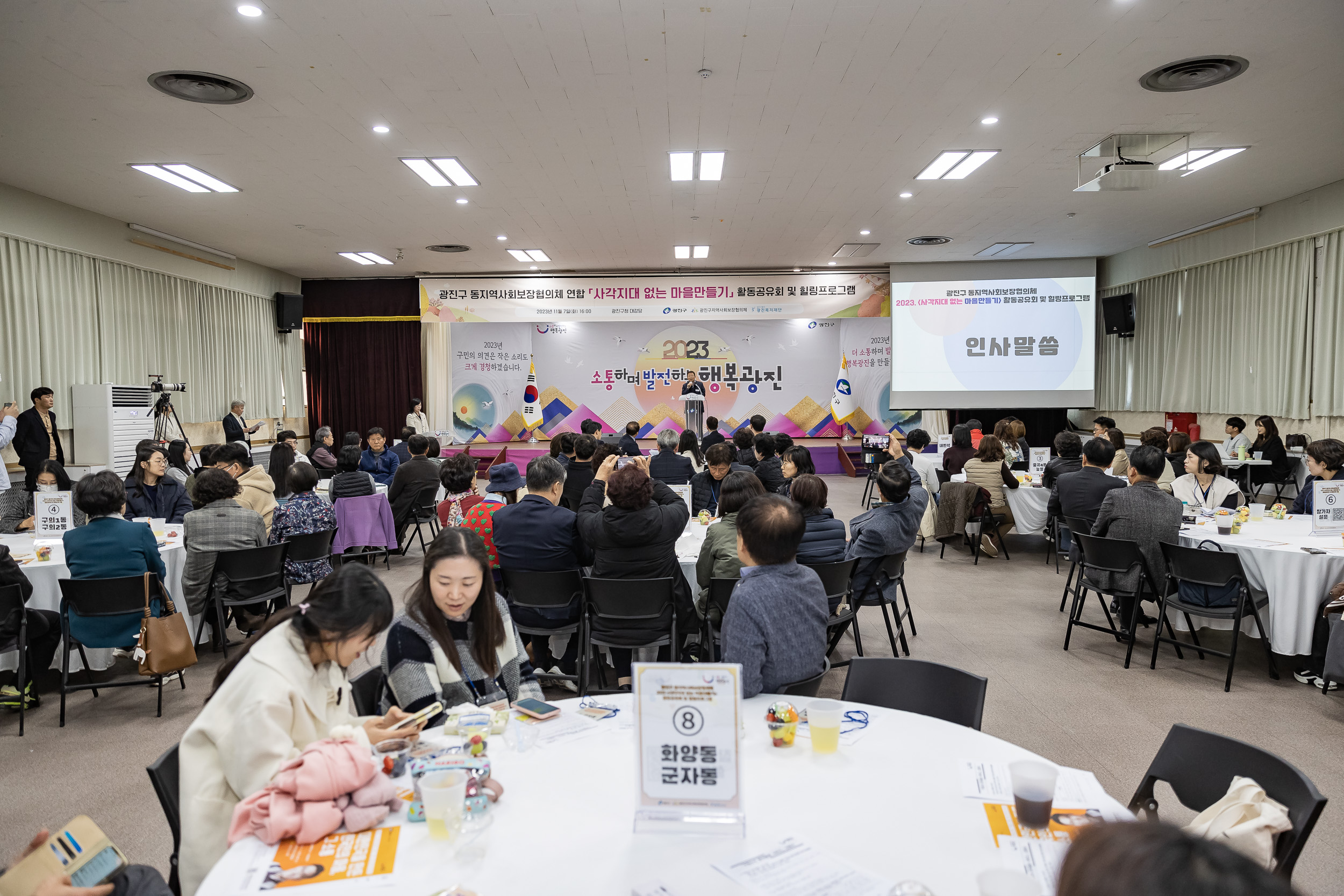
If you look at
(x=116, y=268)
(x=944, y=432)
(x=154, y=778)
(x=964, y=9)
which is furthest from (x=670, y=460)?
(x=944, y=432)

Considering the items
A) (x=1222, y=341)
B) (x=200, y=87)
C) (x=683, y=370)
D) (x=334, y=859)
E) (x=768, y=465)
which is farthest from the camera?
(x=683, y=370)

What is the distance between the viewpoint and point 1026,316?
12.2 metres

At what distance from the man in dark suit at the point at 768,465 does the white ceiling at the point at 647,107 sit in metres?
2.55

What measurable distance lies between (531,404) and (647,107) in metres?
8.80

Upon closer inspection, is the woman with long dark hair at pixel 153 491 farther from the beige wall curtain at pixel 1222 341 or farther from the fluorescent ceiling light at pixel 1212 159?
the beige wall curtain at pixel 1222 341

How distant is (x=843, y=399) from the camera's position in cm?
1436

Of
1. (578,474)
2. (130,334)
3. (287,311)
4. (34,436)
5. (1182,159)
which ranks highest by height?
(1182,159)

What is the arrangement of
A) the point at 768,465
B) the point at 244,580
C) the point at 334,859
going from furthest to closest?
the point at 768,465 < the point at 244,580 < the point at 334,859

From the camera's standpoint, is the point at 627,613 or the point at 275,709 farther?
the point at 627,613

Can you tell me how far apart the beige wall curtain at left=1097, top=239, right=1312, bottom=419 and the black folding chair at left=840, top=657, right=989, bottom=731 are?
31.2 feet

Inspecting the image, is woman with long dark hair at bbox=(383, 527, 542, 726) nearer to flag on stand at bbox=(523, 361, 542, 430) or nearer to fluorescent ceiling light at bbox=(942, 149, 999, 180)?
fluorescent ceiling light at bbox=(942, 149, 999, 180)

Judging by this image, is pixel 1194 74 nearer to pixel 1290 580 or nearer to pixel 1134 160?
pixel 1134 160

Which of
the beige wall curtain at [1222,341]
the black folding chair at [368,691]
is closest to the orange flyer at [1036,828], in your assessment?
the black folding chair at [368,691]

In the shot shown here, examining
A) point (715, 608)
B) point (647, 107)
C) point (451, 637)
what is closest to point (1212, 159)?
point (647, 107)
